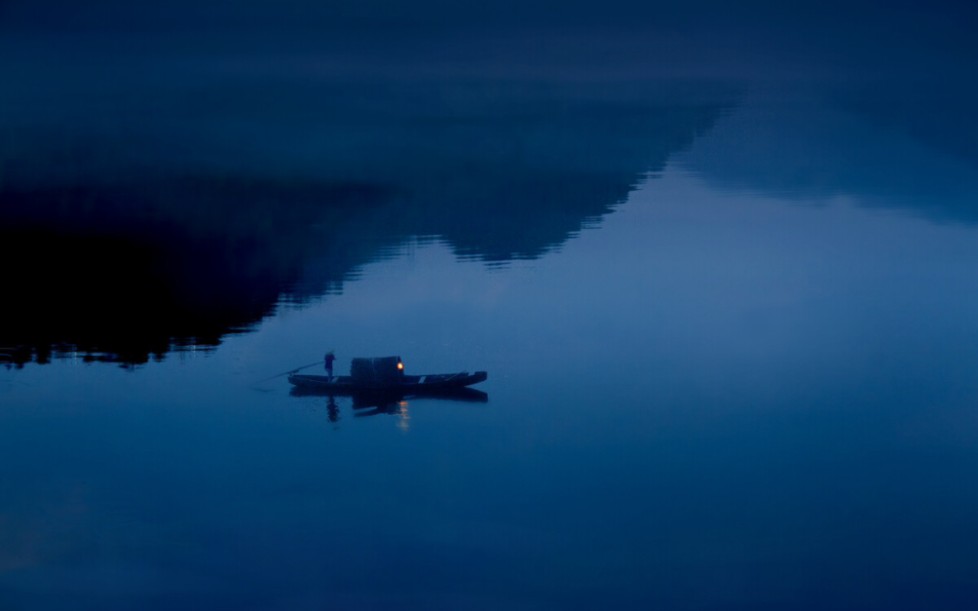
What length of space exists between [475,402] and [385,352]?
2.27 meters

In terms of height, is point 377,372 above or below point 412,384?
above

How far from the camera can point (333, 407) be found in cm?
1215

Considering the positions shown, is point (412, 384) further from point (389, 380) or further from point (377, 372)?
point (377, 372)

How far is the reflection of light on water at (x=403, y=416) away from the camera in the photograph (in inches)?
464

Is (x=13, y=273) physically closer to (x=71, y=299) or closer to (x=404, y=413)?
(x=71, y=299)

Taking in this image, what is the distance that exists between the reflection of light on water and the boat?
149mm

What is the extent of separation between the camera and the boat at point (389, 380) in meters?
A: 12.1

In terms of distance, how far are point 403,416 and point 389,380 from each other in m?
0.48

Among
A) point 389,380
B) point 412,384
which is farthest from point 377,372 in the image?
point 412,384

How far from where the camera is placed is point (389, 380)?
39.7ft

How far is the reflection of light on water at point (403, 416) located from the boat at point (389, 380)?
149mm

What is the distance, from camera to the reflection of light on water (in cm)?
1179

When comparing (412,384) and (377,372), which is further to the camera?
(412,384)

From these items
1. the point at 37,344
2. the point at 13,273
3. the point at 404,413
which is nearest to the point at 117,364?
the point at 37,344
